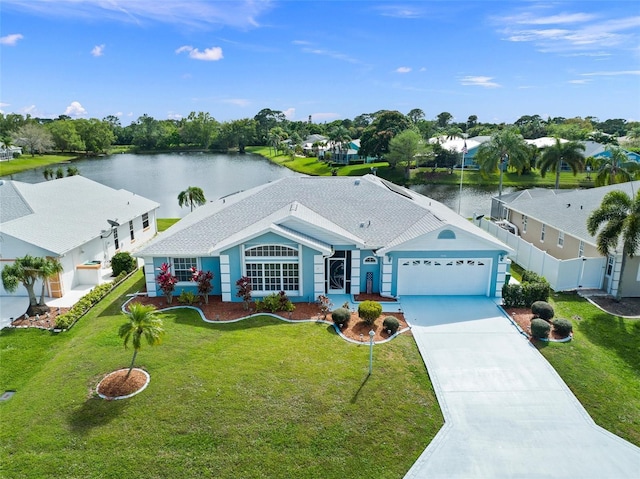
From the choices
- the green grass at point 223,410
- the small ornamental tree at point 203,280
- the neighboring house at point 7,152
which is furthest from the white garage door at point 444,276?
the neighboring house at point 7,152

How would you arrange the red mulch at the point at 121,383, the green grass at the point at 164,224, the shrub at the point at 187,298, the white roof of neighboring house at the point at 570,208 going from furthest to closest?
the green grass at the point at 164,224
the white roof of neighboring house at the point at 570,208
the shrub at the point at 187,298
the red mulch at the point at 121,383

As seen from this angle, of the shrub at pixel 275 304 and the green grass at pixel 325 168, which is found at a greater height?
the green grass at pixel 325 168

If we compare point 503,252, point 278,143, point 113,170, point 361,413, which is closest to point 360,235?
point 503,252

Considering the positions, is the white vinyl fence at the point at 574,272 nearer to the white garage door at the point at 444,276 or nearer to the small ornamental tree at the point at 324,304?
the white garage door at the point at 444,276

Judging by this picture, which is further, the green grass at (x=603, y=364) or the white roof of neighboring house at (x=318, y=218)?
the white roof of neighboring house at (x=318, y=218)

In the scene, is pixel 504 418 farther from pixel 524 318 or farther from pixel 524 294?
pixel 524 294

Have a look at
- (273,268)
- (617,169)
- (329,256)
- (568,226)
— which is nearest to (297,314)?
(273,268)

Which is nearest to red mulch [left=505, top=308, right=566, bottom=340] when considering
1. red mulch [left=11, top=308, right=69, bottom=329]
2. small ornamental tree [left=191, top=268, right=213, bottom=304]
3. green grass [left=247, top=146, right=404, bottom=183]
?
small ornamental tree [left=191, top=268, right=213, bottom=304]
